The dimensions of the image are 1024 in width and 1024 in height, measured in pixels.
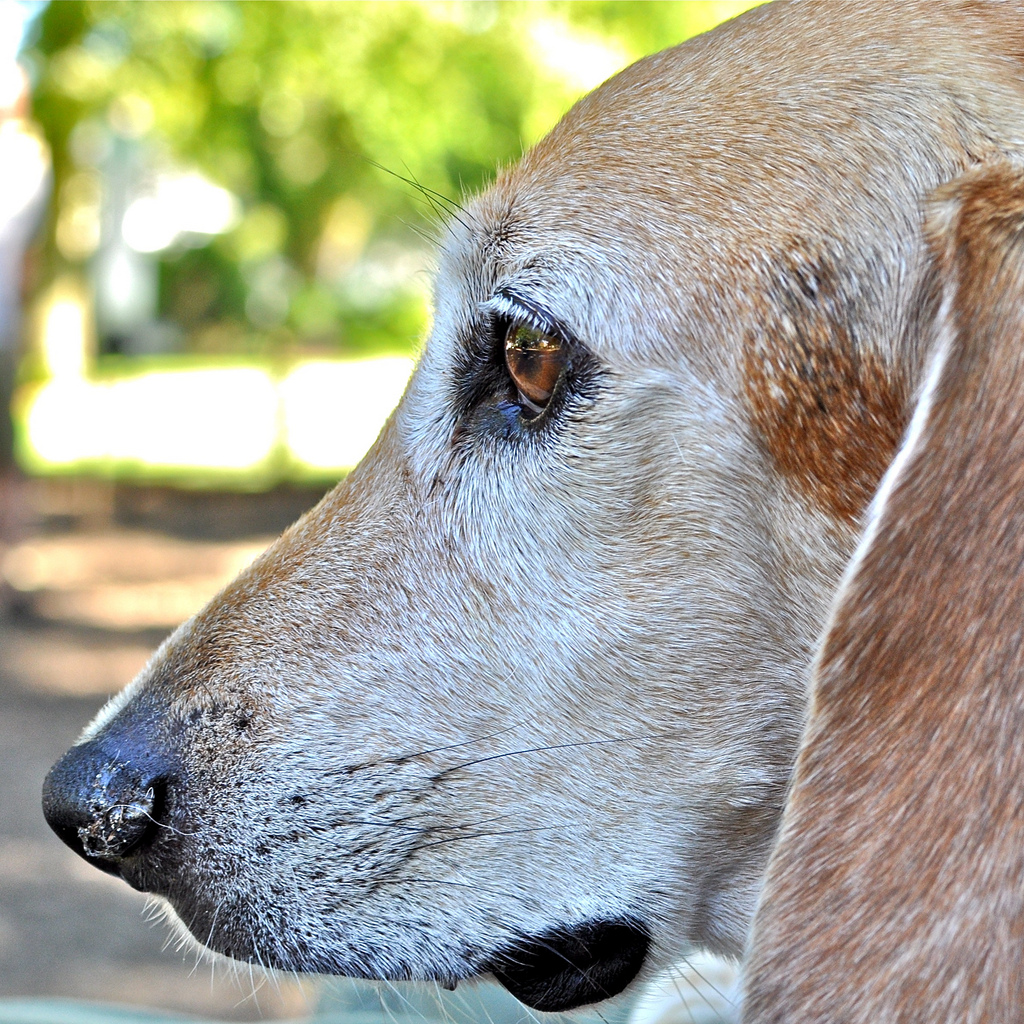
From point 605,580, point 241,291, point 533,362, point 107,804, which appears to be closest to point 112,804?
point 107,804

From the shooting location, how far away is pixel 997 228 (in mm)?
1722

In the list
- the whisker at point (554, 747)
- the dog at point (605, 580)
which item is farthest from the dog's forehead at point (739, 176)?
the whisker at point (554, 747)

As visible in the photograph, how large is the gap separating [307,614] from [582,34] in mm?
11920

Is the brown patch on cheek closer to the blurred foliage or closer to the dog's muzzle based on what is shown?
the dog's muzzle

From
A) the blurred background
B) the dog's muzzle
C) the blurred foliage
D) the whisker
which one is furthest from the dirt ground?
the blurred foliage

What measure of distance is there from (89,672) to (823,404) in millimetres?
9358

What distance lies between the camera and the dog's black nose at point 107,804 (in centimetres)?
211

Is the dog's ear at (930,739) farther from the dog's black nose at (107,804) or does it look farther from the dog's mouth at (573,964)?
the dog's black nose at (107,804)

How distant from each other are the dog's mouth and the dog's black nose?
2.08ft

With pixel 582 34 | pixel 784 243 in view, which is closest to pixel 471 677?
pixel 784 243

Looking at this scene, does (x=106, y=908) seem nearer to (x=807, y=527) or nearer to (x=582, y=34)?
(x=807, y=527)

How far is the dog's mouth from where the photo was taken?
2.19 metres

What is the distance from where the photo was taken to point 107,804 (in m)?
2.12

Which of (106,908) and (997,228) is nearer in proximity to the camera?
(997,228)
